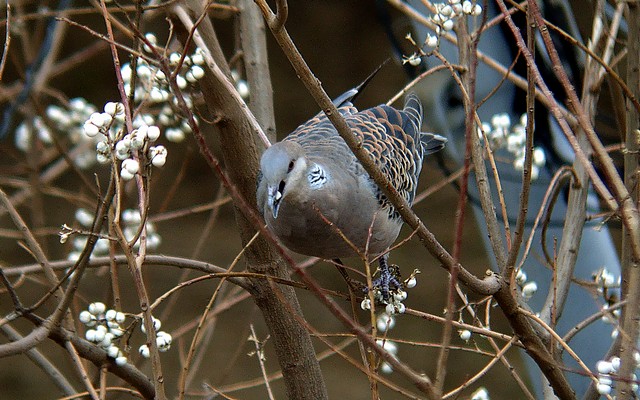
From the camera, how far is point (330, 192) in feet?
7.97

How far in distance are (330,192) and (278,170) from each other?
0.94 feet

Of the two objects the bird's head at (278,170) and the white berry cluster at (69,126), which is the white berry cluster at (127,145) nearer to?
the bird's head at (278,170)

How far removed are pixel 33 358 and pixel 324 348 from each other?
4.19 meters

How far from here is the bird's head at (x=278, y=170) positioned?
219cm

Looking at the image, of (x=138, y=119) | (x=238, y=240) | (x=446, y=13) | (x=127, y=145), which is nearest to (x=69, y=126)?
(x=138, y=119)

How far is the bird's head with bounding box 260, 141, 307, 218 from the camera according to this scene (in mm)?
2191

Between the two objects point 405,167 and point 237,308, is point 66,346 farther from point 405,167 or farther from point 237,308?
point 237,308

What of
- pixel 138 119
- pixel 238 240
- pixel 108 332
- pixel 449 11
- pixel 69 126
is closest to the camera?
pixel 108 332

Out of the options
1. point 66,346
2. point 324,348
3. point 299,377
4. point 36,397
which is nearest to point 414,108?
point 299,377

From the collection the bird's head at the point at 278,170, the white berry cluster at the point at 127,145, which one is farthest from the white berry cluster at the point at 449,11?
the white berry cluster at the point at 127,145

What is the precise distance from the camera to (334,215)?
7.95 feet

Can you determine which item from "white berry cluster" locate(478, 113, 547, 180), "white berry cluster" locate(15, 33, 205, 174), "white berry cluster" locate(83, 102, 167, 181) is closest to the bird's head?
"white berry cluster" locate(15, 33, 205, 174)

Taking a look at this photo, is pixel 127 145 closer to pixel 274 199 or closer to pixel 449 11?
pixel 274 199

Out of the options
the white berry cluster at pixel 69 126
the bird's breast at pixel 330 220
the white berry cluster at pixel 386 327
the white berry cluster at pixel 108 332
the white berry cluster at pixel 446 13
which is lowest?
the white berry cluster at pixel 386 327
